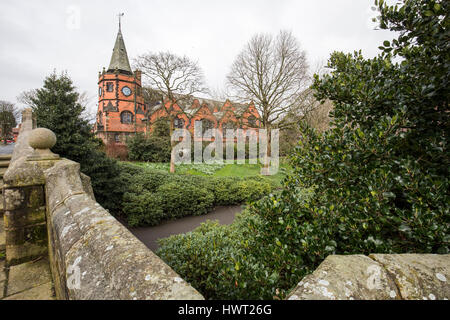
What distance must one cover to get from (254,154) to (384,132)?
23824 mm

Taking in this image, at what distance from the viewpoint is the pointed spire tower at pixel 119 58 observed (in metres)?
28.8

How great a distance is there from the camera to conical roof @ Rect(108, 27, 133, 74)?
2880cm

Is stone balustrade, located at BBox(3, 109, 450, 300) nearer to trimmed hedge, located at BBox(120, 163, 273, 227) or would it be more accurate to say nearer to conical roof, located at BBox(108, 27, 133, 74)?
trimmed hedge, located at BBox(120, 163, 273, 227)

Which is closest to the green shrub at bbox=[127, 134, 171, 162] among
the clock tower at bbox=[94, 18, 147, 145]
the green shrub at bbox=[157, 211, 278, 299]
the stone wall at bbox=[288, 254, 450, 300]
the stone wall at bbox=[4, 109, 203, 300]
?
the clock tower at bbox=[94, 18, 147, 145]

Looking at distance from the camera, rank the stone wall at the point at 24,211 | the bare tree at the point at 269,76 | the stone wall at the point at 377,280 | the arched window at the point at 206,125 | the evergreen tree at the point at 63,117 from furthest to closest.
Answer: the arched window at the point at 206,125 < the bare tree at the point at 269,76 < the evergreen tree at the point at 63,117 < the stone wall at the point at 24,211 < the stone wall at the point at 377,280

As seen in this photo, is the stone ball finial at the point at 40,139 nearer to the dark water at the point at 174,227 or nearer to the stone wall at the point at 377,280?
the stone wall at the point at 377,280

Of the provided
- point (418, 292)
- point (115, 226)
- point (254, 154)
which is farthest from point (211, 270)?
point (254, 154)

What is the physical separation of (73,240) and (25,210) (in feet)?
4.89

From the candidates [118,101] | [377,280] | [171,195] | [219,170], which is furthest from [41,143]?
[118,101]

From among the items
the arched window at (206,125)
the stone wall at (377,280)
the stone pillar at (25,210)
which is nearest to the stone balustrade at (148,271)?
the stone wall at (377,280)

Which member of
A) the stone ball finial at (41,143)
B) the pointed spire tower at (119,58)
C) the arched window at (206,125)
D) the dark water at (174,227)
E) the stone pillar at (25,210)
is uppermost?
the pointed spire tower at (119,58)

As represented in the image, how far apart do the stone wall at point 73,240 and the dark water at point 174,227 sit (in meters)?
4.50

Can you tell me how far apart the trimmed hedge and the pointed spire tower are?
24100mm

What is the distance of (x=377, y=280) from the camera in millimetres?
1001
